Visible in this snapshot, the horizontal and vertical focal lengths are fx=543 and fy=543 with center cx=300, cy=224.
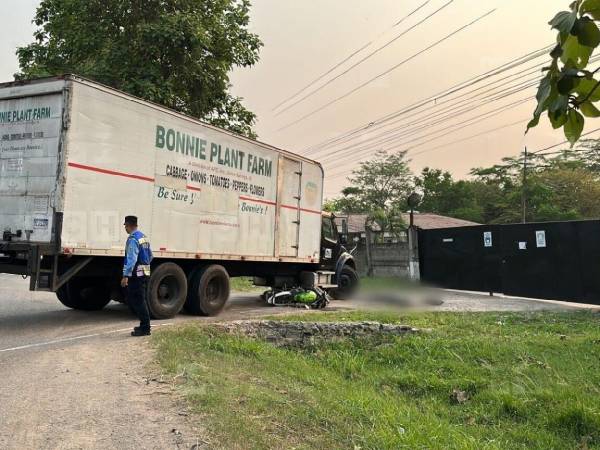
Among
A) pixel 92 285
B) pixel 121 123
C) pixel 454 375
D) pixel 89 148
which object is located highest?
pixel 121 123

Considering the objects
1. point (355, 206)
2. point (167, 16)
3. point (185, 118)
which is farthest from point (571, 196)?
point (185, 118)

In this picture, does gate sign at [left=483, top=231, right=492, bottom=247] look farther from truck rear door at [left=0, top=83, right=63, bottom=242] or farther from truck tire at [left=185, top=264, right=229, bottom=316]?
truck rear door at [left=0, top=83, right=63, bottom=242]

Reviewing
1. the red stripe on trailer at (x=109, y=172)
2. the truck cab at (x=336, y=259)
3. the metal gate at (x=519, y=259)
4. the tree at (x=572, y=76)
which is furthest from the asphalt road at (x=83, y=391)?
the metal gate at (x=519, y=259)

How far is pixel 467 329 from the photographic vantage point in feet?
30.3

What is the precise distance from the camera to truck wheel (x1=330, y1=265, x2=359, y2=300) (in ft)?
50.3

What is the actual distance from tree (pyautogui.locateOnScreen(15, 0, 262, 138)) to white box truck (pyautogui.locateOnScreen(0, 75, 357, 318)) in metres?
5.02

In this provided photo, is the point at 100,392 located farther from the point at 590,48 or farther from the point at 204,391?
the point at 590,48

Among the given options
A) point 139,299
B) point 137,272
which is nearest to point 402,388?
point 139,299

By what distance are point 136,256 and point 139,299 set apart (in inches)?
24.1

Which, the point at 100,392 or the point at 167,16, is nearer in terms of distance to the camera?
the point at 100,392

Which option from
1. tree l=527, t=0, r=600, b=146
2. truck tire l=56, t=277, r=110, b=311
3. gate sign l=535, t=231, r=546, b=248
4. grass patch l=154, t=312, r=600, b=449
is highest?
gate sign l=535, t=231, r=546, b=248

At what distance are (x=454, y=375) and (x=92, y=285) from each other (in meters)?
7.35

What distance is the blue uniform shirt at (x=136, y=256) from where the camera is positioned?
25.0ft

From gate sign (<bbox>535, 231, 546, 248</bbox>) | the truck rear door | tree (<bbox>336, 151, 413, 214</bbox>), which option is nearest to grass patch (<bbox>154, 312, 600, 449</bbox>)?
the truck rear door
